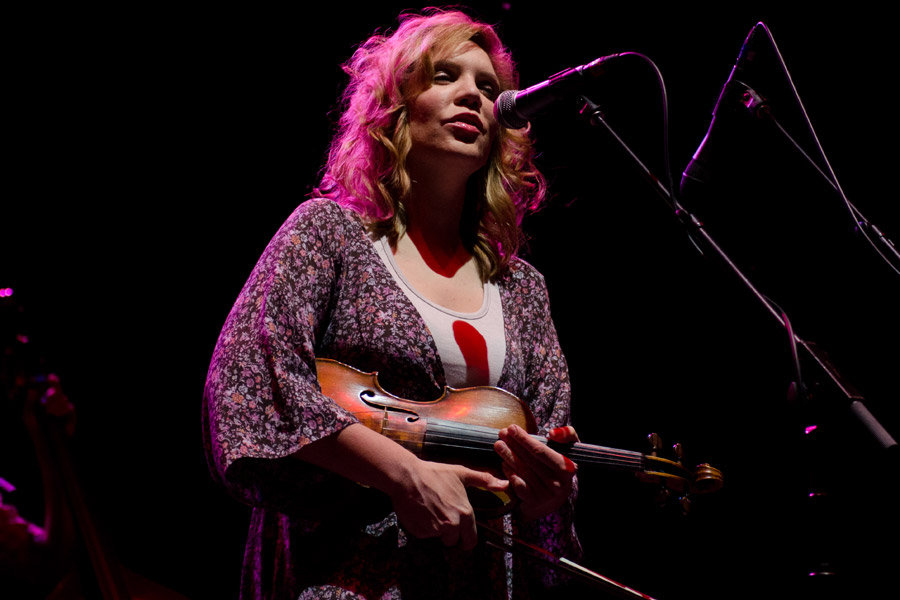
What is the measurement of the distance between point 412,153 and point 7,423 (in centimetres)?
125

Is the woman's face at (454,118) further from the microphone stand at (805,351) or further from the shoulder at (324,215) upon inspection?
the microphone stand at (805,351)

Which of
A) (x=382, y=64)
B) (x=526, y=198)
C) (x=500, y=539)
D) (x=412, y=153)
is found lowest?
(x=500, y=539)

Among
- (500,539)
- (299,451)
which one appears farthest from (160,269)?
(500,539)

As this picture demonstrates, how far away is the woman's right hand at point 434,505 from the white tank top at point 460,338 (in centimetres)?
37

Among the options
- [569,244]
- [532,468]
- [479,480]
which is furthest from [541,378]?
[569,244]

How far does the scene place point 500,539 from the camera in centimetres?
182

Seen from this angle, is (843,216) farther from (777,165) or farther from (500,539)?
(777,165)

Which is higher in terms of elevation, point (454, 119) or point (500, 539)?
point (454, 119)

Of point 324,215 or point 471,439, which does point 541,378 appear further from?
point 324,215

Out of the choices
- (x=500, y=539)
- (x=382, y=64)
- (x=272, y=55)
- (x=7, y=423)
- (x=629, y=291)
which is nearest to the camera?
(x=7, y=423)

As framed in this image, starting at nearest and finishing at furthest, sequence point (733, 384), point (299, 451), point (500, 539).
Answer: point (299, 451) → point (500, 539) → point (733, 384)

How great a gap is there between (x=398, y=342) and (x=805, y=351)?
873 millimetres

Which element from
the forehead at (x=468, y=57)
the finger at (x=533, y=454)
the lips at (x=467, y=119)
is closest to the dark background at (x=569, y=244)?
the lips at (x=467, y=119)

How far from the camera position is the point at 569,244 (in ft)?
11.6
